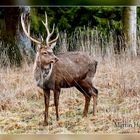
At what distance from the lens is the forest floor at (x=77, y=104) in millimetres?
5672

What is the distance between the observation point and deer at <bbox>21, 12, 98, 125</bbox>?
5.67m

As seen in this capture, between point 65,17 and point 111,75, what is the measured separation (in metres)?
0.33

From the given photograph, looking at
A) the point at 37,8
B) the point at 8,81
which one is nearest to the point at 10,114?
the point at 8,81

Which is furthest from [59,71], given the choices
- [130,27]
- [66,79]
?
[130,27]

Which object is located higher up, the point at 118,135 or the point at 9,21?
the point at 9,21

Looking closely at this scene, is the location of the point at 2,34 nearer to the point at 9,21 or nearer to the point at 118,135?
the point at 9,21

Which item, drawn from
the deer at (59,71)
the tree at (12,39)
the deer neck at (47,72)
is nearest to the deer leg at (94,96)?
the deer at (59,71)

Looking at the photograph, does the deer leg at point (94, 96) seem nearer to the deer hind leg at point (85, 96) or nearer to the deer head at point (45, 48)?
the deer hind leg at point (85, 96)

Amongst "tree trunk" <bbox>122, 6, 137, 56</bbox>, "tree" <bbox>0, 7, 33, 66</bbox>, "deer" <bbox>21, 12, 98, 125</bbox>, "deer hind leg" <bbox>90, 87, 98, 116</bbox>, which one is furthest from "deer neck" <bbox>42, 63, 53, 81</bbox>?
"tree trunk" <bbox>122, 6, 137, 56</bbox>

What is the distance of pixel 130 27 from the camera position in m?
5.66

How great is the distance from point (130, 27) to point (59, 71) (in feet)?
1.23

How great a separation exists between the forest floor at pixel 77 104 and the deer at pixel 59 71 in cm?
2

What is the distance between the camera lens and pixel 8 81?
224 inches

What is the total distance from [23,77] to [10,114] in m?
0.18
